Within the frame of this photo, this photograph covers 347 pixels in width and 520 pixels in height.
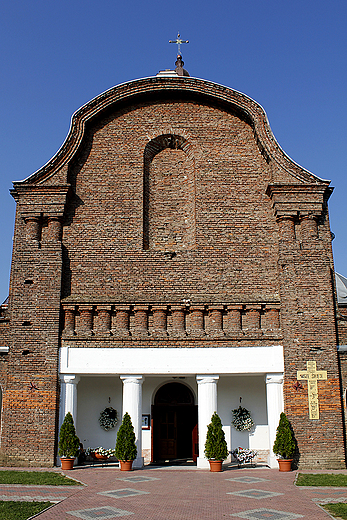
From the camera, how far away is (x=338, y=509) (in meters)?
8.78

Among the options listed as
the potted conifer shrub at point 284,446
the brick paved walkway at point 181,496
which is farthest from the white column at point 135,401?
the potted conifer shrub at point 284,446

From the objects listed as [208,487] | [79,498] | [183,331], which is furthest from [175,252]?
[79,498]

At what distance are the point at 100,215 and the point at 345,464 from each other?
Answer: 34.6 feet

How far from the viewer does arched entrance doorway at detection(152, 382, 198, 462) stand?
1658 centimetres

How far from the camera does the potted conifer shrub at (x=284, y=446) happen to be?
13906 mm

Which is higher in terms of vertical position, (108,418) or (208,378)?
(208,378)

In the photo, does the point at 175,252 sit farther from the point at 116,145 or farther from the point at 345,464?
the point at 345,464

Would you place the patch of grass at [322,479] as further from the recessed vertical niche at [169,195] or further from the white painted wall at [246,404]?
the recessed vertical niche at [169,195]

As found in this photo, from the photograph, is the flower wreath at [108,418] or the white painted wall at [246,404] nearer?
the white painted wall at [246,404]

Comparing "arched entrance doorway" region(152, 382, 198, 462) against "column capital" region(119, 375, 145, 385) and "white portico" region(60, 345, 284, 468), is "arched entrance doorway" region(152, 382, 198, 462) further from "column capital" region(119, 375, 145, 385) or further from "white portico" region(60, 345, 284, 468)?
"column capital" region(119, 375, 145, 385)

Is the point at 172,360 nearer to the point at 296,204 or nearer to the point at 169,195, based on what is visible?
the point at 169,195

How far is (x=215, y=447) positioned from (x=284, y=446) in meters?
1.89

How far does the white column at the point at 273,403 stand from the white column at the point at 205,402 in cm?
157

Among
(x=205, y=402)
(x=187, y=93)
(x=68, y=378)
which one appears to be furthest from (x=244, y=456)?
(x=187, y=93)
